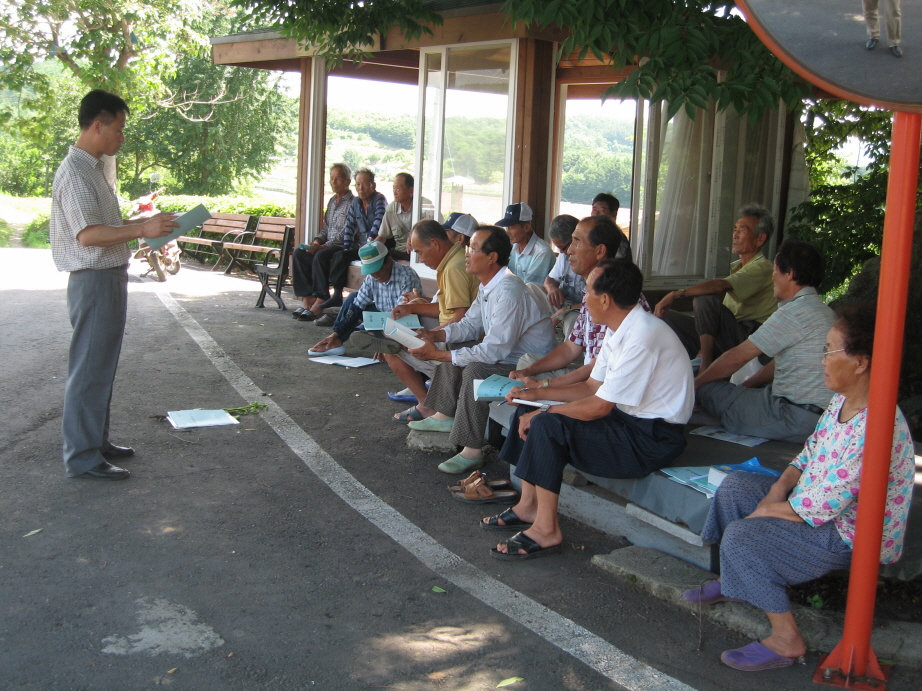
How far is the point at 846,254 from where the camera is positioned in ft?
29.3

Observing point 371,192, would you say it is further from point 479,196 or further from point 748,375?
point 748,375

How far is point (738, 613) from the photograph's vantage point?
11.3 feet

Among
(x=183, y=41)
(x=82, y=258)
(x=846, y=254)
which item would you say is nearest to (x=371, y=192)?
(x=846, y=254)

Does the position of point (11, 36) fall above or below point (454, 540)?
above

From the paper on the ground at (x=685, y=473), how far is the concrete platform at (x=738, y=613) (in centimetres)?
38

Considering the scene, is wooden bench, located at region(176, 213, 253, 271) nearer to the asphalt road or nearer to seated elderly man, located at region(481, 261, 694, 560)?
the asphalt road

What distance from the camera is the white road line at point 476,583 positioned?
309 cm

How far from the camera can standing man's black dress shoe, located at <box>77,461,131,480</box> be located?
4902 mm

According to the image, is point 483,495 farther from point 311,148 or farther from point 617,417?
point 311,148

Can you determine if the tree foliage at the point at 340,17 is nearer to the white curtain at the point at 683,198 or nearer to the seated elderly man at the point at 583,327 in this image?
the white curtain at the point at 683,198

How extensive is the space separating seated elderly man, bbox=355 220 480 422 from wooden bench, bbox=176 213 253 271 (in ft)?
33.1

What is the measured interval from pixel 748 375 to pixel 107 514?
12.6 ft

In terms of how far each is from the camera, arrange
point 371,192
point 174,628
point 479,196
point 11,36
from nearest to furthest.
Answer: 1. point 174,628
2. point 479,196
3. point 371,192
4. point 11,36

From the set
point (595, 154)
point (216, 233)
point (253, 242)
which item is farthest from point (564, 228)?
point (216, 233)
